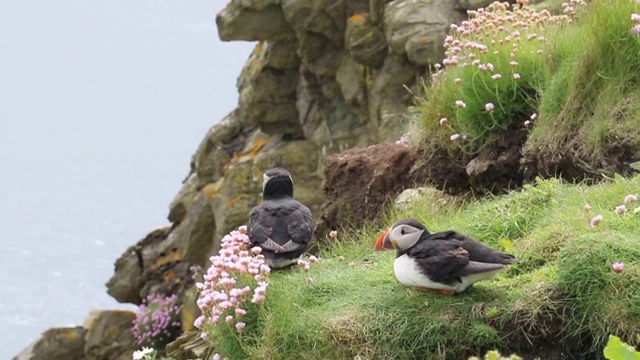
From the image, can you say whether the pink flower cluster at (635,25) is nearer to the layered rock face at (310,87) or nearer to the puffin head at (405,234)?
the puffin head at (405,234)

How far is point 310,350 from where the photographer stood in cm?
655

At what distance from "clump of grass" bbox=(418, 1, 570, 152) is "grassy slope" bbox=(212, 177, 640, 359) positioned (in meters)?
1.72

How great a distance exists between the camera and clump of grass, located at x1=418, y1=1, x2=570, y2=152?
933 centimetres

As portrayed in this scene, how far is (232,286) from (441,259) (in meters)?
1.84

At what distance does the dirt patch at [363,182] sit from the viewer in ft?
34.1

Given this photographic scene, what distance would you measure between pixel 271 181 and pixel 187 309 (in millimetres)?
9144

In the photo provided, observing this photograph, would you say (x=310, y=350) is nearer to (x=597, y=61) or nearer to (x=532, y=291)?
(x=532, y=291)

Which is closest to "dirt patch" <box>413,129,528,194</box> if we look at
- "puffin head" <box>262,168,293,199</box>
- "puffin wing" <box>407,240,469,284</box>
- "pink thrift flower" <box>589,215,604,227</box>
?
"puffin head" <box>262,168,293,199</box>

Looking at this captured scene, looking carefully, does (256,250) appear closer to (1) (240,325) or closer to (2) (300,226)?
(2) (300,226)

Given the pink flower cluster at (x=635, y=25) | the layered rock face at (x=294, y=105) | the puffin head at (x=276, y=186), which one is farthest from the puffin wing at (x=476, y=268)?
the layered rock face at (x=294, y=105)

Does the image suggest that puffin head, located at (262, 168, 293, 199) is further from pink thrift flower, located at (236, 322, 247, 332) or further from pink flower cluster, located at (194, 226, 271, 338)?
pink thrift flower, located at (236, 322, 247, 332)

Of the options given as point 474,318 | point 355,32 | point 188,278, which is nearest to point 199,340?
point 474,318

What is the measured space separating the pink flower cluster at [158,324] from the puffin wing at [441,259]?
11.3 meters

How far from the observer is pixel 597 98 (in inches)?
332
